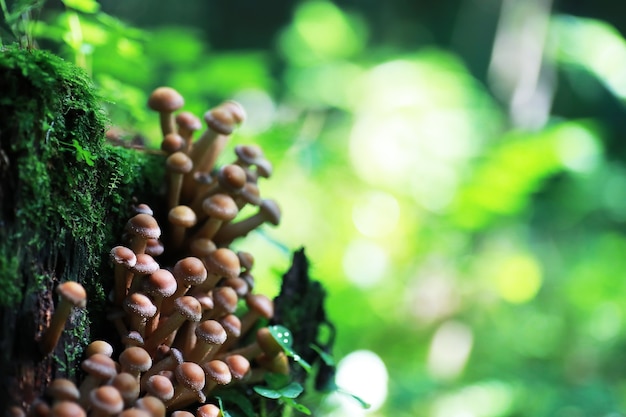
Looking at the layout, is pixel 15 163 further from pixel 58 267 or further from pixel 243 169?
pixel 243 169

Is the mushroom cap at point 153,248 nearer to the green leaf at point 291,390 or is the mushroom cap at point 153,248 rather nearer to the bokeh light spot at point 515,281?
the green leaf at point 291,390

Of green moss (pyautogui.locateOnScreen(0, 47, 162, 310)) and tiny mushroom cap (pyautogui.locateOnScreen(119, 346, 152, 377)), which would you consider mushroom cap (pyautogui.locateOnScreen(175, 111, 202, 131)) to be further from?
tiny mushroom cap (pyautogui.locateOnScreen(119, 346, 152, 377))

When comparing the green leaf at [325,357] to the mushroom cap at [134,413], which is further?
the green leaf at [325,357]

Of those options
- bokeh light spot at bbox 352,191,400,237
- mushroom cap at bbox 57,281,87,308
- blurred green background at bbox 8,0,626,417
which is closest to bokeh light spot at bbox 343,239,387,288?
blurred green background at bbox 8,0,626,417

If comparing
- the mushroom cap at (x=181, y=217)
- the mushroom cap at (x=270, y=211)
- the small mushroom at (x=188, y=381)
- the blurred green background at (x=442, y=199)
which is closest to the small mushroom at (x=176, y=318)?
the small mushroom at (x=188, y=381)

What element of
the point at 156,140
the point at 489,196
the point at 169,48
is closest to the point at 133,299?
the point at 156,140

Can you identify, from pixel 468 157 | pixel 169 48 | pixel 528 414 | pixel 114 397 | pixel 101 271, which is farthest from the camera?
pixel 468 157
